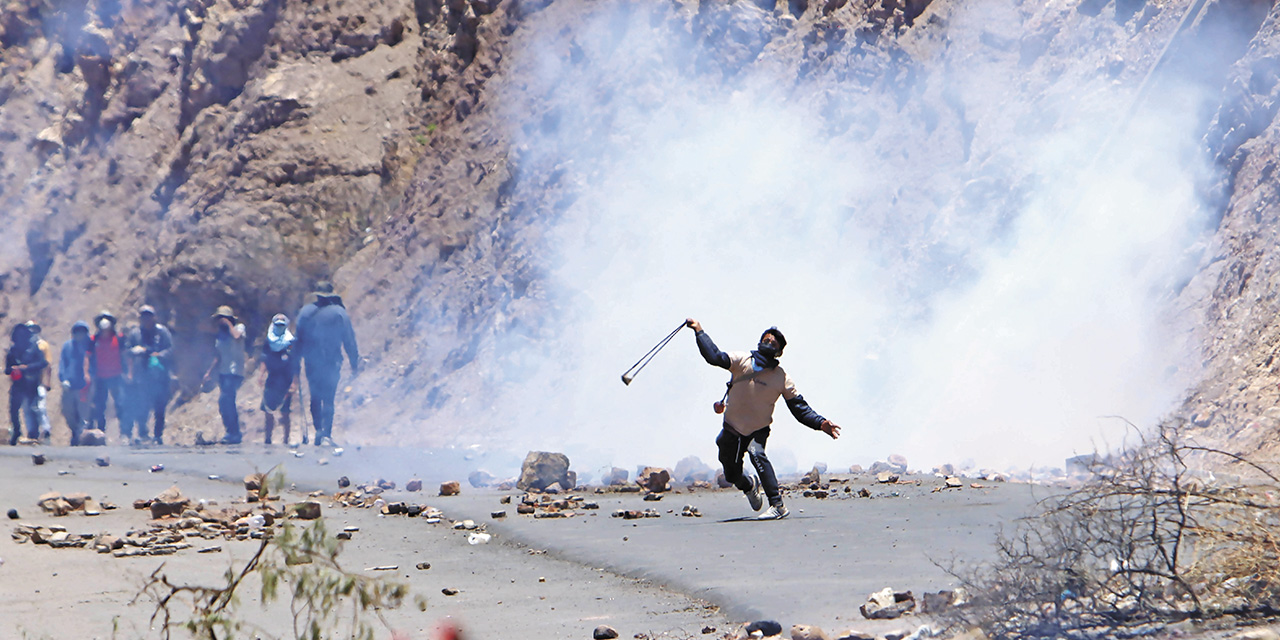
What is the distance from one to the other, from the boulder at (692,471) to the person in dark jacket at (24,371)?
10486 millimetres

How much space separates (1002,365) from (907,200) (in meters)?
3.56

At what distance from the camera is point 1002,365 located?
1374 centimetres

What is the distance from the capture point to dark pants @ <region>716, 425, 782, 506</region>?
8312mm

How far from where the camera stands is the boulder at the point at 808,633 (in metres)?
4.40

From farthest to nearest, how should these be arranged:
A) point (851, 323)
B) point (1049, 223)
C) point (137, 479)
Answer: point (851, 323) < point (1049, 223) < point (137, 479)

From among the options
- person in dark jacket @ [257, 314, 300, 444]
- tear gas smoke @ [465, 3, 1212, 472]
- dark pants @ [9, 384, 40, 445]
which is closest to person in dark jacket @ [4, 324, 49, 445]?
Answer: dark pants @ [9, 384, 40, 445]

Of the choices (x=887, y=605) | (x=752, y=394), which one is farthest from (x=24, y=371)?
(x=887, y=605)

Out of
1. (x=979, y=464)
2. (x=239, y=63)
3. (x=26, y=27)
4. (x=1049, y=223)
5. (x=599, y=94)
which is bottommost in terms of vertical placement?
(x=979, y=464)

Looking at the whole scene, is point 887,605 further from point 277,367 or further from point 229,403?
point 229,403

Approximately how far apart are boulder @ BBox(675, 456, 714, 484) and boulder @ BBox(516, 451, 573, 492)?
1.27 meters

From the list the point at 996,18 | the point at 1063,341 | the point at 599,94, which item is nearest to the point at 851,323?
the point at 1063,341

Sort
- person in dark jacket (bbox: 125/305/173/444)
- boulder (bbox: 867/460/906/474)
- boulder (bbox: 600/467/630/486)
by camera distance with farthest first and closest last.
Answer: person in dark jacket (bbox: 125/305/173/444)
boulder (bbox: 867/460/906/474)
boulder (bbox: 600/467/630/486)

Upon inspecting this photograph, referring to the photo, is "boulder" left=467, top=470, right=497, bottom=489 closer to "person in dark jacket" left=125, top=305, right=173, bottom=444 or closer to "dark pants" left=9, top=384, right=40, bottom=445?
"person in dark jacket" left=125, top=305, right=173, bottom=444

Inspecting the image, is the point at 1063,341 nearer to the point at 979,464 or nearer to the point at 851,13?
the point at 979,464
